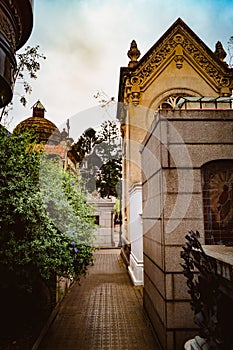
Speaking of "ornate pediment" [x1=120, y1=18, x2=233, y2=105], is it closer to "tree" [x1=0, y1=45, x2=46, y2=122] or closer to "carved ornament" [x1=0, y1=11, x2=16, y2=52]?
"tree" [x1=0, y1=45, x2=46, y2=122]

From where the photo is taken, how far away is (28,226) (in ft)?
15.1

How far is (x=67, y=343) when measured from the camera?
4.85m

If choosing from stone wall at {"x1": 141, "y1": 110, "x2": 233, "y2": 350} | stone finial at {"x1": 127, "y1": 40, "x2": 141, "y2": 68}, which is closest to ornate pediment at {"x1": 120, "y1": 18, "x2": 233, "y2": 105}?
stone finial at {"x1": 127, "y1": 40, "x2": 141, "y2": 68}

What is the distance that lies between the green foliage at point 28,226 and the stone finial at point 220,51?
935 centimetres

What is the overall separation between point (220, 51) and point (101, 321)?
1058 cm

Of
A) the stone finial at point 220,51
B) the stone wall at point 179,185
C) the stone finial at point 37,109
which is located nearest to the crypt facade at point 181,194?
the stone wall at point 179,185

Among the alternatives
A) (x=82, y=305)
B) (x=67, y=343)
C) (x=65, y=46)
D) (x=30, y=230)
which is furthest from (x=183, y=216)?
(x=65, y=46)

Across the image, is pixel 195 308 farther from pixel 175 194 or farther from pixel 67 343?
pixel 67 343

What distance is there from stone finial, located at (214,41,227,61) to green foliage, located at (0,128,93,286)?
30.7ft

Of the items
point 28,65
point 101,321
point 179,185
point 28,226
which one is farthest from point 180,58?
point 101,321

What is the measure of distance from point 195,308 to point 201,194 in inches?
72.0

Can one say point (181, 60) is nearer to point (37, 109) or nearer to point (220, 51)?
point (220, 51)

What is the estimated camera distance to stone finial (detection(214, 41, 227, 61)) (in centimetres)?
1170

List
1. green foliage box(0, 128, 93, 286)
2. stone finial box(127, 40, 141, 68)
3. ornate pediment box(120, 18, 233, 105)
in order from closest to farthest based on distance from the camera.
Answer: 1. green foliage box(0, 128, 93, 286)
2. ornate pediment box(120, 18, 233, 105)
3. stone finial box(127, 40, 141, 68)
